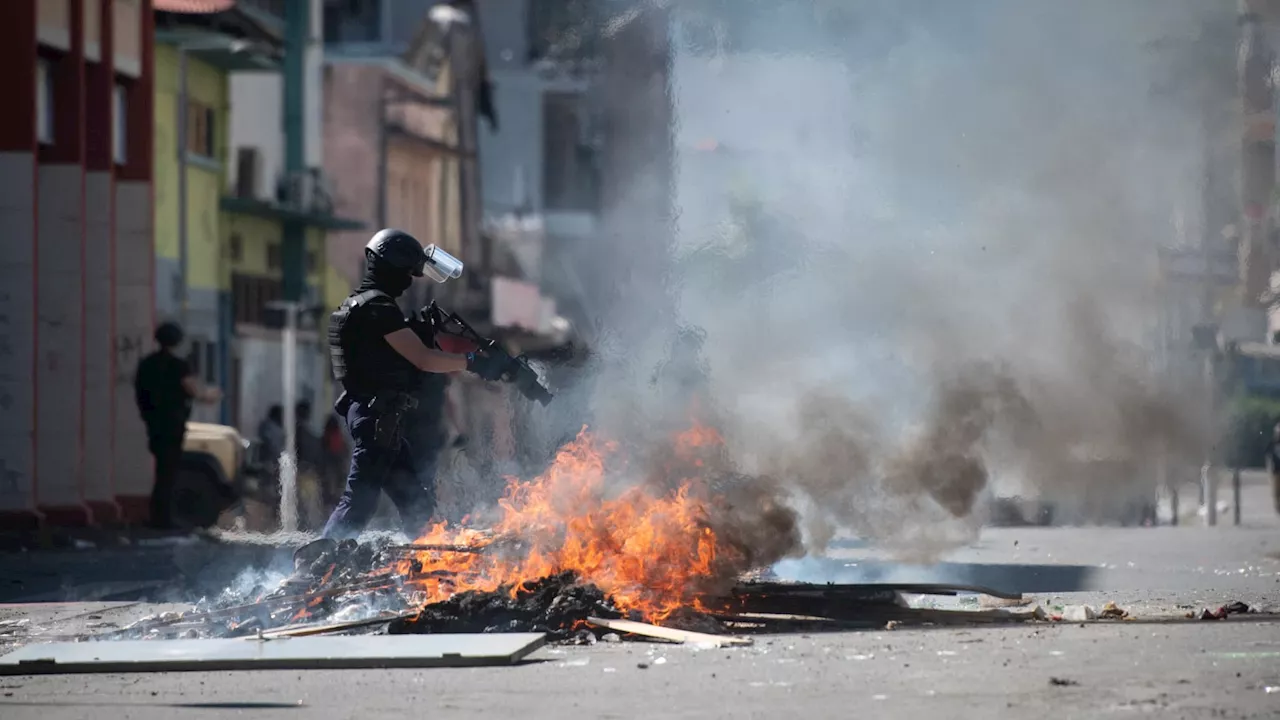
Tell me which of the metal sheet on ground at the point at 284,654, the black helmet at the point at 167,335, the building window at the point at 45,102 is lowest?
the metal sheet on ground at the point at 284,654

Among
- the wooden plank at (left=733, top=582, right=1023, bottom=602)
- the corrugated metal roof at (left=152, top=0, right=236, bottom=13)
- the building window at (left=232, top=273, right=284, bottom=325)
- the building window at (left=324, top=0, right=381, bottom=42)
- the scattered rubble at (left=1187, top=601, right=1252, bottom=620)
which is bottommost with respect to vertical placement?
the scattered rubble at (left=1187, top=601, right=1252, bottom=620)

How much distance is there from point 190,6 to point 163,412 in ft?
47.6

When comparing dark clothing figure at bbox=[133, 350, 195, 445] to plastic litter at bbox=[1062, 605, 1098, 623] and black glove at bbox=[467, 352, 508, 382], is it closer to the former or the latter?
black glove at bbox=[467, 352, 508, 382]

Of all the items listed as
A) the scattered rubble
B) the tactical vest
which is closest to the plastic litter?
the scattered rubble

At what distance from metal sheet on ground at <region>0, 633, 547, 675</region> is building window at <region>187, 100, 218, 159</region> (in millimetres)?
26677

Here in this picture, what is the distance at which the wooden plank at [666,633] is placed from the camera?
873 centimetres

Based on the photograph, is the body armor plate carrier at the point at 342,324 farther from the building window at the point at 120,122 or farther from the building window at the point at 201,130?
the building window at the point at 201,130

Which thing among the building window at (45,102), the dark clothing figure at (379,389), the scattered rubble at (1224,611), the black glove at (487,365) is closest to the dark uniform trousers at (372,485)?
the dark clothing figure at (379,389)

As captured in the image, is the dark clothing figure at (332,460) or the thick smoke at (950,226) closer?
the thick smoke at (950,226)

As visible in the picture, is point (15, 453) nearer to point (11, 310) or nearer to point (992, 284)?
point (11, 310)

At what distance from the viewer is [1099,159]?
13133 millimetres

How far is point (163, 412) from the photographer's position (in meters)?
19.3

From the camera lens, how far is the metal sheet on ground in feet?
27.6

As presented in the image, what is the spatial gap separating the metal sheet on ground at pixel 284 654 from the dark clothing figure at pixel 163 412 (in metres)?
10.4
